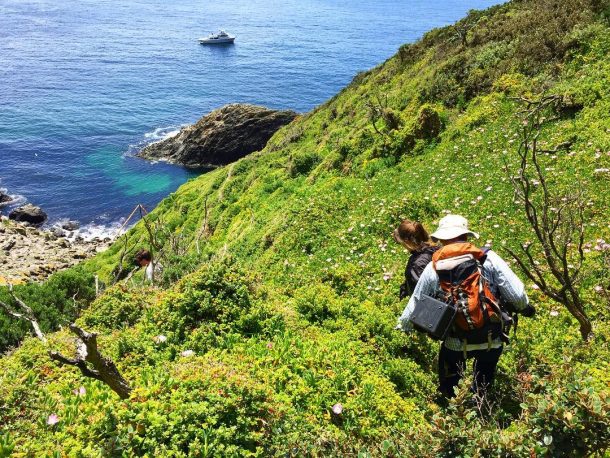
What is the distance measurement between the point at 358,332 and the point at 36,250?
36.2m

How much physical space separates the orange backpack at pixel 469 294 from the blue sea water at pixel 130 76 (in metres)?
42.1

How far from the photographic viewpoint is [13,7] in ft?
439

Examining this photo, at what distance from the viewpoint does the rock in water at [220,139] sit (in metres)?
54.2

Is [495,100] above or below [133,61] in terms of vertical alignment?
above

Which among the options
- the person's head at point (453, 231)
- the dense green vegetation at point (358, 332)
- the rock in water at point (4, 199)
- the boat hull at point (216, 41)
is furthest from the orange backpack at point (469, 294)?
the boat hull at point (216, 41)

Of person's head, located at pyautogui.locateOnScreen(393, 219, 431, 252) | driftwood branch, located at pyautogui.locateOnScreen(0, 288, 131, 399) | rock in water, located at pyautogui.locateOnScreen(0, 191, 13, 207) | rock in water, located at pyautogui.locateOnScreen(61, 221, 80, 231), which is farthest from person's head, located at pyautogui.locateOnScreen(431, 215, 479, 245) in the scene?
rock in water, located at pyautogui.locateOnScreen(0, 191, 13, 207)

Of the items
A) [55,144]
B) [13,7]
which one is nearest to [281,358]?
[55,144]

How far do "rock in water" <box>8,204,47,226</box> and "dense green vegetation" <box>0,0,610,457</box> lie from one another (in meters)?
31.2

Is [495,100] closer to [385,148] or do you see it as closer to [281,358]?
[385,148]

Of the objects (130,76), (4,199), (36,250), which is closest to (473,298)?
(36,250)

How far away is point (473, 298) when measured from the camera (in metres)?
4.99

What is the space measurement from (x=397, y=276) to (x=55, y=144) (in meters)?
57.9

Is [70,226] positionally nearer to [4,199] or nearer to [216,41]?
[4,199]

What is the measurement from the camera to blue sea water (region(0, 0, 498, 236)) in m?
49.7
